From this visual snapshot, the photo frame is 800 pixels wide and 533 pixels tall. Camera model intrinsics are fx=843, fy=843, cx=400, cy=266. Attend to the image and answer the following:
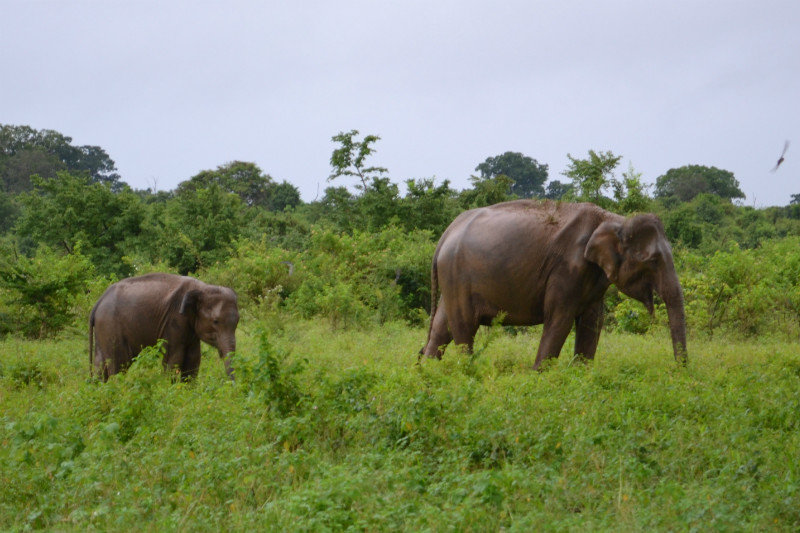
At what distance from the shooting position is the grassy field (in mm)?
4363

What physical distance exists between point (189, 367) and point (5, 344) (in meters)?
5.68

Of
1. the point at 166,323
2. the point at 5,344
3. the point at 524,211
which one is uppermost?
the point at 524,211

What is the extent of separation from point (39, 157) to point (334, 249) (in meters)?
42.3

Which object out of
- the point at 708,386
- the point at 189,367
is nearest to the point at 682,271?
the point at 708,386

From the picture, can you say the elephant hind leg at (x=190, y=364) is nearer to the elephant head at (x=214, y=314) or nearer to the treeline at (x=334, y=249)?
the elephant head at (x=214, y=314)

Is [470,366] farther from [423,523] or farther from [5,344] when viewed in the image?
[5,344]

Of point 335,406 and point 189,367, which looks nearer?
point 335,406

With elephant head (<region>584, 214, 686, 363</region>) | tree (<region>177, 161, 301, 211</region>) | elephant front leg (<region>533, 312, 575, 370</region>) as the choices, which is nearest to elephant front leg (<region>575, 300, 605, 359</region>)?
elephant front leg (<region>533, 312, 575, 370</region>)

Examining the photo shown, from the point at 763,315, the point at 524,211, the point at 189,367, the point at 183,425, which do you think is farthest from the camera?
the point at 763,315

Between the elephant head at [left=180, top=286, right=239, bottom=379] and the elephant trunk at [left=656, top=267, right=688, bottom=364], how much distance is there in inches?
170

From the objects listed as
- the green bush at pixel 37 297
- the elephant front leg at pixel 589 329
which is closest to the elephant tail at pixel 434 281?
the elephant front leg at pixel 589 329

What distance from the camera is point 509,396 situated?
21.1ft

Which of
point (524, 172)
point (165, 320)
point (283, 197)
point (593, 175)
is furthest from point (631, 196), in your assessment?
point (524, 172)

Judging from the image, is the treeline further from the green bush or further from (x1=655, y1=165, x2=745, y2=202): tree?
(x1=655, y1=165, x2=745, y2=202): tree
